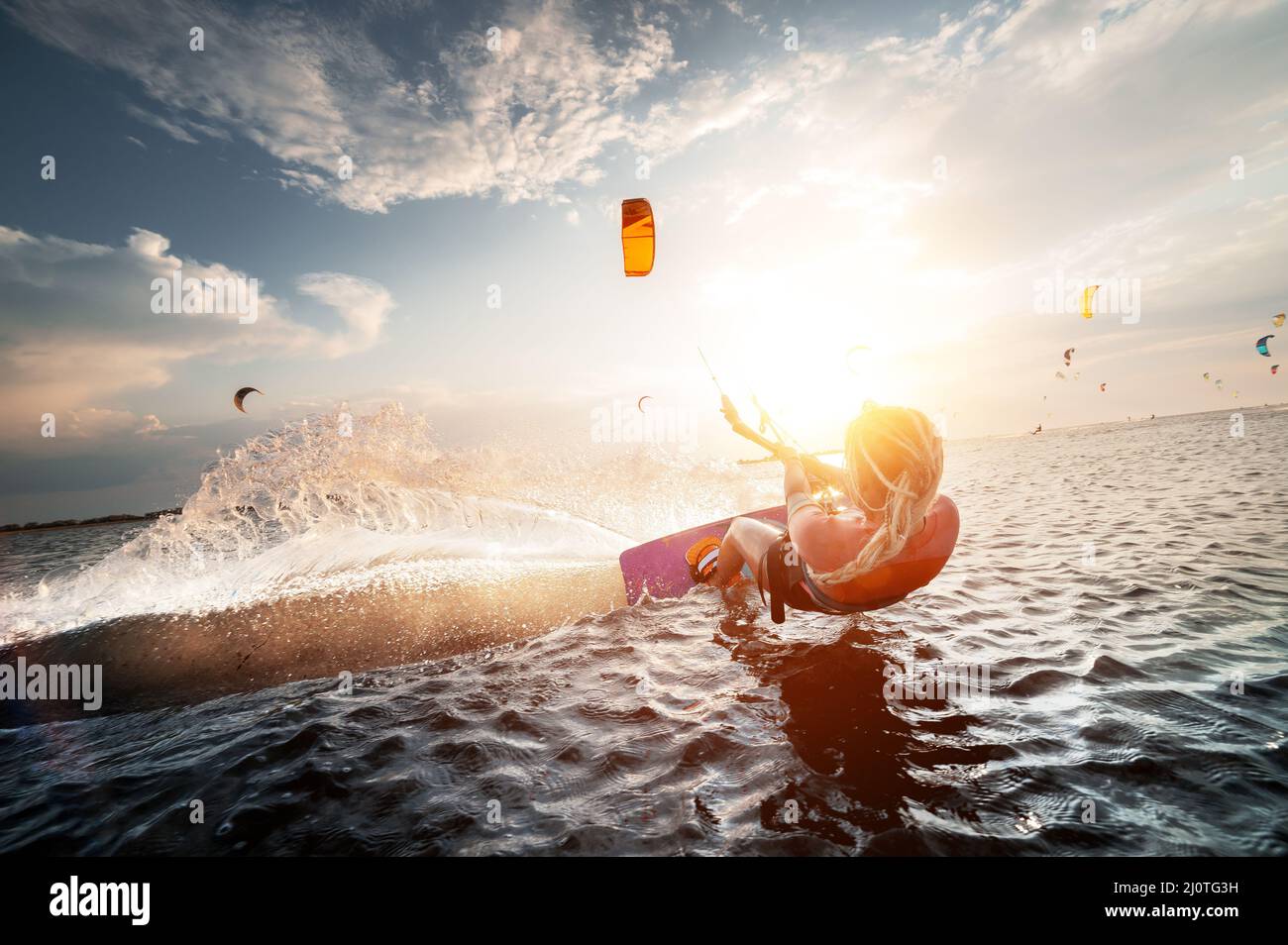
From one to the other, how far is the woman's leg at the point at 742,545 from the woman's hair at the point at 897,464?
69.2 inches

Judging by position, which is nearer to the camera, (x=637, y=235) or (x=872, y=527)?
(x=872, y=527)

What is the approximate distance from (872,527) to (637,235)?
6.75 meters

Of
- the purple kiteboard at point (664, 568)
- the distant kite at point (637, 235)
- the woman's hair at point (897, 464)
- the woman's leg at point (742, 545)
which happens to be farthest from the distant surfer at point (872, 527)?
the distant kite at point (637, 235)

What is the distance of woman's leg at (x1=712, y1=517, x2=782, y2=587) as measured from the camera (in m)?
5.41

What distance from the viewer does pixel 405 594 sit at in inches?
286

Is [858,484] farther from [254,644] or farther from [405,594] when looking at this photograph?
[254,644]

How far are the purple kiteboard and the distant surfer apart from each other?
2204 millimetres

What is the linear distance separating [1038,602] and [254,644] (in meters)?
9.87

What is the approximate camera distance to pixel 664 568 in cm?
726

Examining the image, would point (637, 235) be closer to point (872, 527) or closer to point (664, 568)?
point (664, 568)

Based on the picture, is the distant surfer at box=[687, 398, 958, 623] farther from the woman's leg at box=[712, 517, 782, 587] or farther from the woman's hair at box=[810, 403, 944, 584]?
the woman's leg at box=[712, 517, 782, 587]

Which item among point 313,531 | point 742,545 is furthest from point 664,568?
point 313,531

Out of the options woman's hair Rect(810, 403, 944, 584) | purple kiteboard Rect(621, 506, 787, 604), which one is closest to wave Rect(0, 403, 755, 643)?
purple kiteboard Rect(621, 506, 787, 604)
